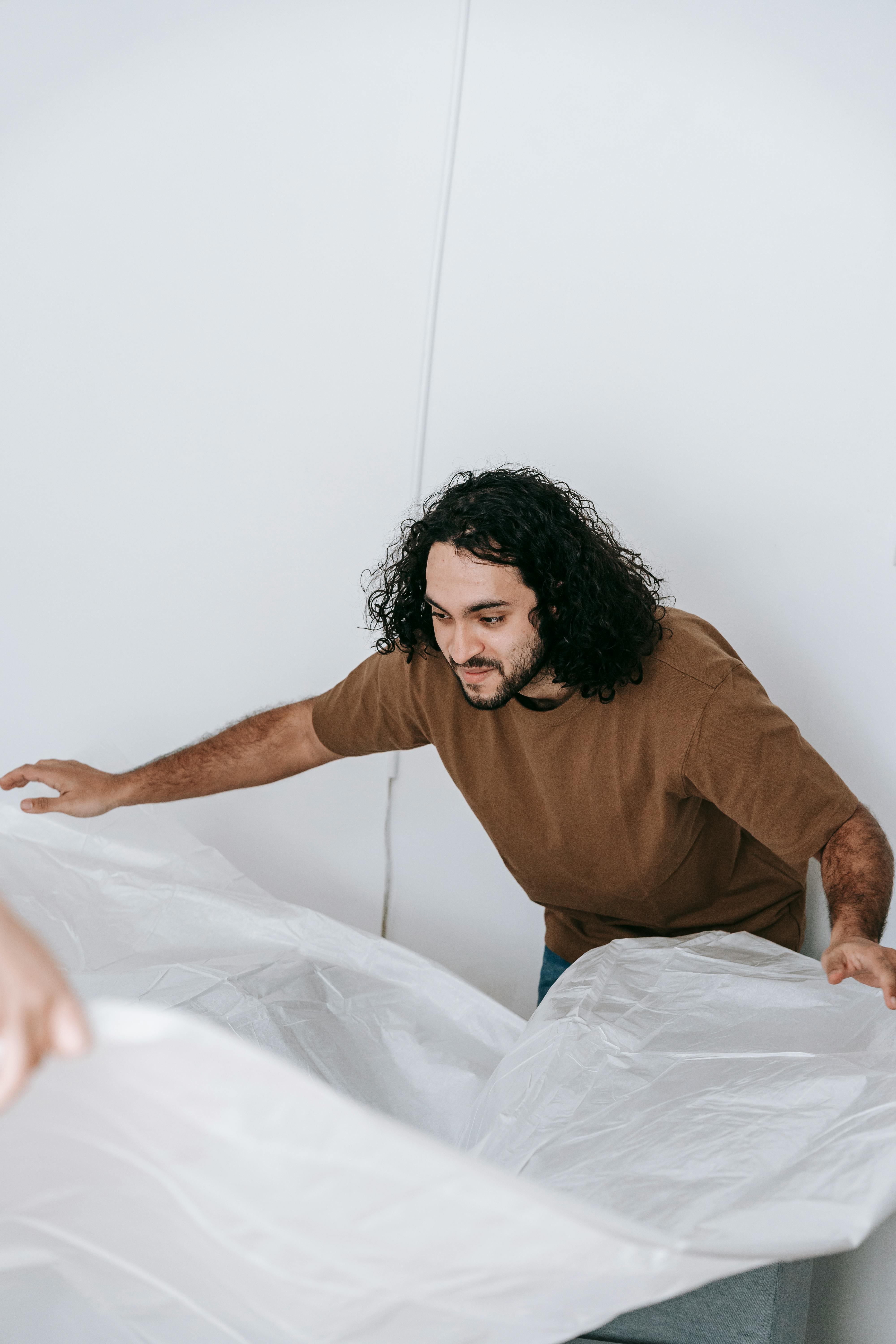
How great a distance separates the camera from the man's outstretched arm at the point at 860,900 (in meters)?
0.90

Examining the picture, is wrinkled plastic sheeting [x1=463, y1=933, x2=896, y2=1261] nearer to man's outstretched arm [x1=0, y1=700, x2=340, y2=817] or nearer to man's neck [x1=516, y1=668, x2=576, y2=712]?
man's neck [x1=516, y1=668, x2=576, y2=712]

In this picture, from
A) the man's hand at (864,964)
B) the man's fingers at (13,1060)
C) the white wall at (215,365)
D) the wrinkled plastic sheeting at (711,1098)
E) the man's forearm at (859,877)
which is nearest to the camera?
the man's fingers at (13,1060)

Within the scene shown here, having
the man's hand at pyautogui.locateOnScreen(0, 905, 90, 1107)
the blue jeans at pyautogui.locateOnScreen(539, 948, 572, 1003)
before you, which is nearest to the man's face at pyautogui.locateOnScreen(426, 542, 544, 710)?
the blue jeans at pyautogui.locateOnScreen(539, 948, 572, 1003)

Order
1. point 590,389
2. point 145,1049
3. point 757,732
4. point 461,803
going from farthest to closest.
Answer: point 461,803 → point 590,389 → point 757,732 → point 145,1049

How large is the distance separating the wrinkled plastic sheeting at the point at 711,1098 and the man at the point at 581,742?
0.12 m

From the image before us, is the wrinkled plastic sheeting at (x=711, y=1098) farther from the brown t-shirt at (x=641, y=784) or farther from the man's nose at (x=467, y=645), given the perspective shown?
the man's nose at (x=467, y=645)

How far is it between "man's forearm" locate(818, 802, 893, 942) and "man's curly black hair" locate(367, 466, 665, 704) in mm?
289

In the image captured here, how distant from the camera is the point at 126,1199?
595mm

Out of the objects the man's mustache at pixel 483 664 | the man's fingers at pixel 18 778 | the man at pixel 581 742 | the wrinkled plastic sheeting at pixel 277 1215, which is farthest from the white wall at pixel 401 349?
the wrinkled plastic sheeting at pixel 277 1215

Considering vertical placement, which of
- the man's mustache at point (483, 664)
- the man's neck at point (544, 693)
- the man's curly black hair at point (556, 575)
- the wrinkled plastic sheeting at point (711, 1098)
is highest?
the man's curly black hair at point (556, 575)

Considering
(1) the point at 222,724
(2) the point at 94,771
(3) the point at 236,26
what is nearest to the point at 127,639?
(1) the point at 222,724

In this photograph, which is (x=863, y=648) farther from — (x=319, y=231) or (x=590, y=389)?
(x=319, y=231)

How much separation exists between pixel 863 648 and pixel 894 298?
48 centimetres

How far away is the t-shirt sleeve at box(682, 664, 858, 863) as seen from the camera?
43.3 inches
